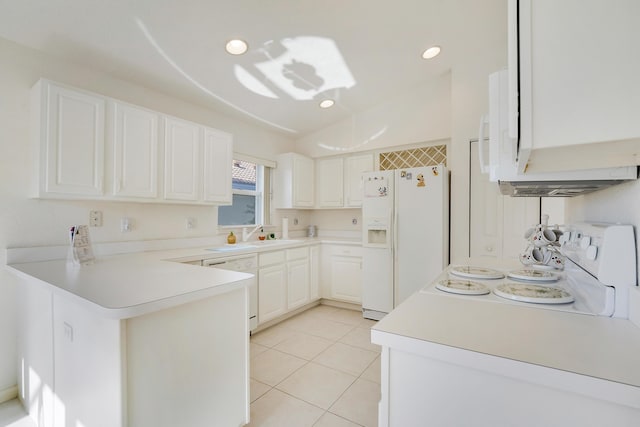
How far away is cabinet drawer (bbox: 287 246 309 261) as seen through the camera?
3.37 m

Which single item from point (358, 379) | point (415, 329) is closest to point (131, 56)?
point (415, 329)

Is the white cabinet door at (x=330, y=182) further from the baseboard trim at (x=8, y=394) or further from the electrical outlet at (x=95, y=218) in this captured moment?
the baseboard trim at (x=8, y=394)

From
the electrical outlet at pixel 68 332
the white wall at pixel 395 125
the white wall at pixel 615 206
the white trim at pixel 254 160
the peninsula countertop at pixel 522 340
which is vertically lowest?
the electrical outlet at pixel 68 332

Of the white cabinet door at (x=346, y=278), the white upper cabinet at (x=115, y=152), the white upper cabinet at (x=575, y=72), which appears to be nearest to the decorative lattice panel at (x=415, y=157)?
the white cabinet door at (x=346, y=278)

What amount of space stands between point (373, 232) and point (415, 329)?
273 cm

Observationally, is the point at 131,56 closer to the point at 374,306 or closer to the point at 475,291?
the point at 475,291

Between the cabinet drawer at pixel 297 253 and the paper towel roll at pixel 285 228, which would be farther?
the paper towel roll at pixel 285 228

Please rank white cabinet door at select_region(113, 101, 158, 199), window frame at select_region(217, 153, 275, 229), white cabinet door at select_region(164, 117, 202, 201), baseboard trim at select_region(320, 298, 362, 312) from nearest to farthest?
white cabinet door at select_region(113, 101, 158, 199) < white cabinet door at select_region(164, 117, 202, 201) < baseboard trim at select_region(320, 298, 362, 312) < window frame at select_region(217, 153, 275, 229)

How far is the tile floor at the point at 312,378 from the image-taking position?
1.72 meters

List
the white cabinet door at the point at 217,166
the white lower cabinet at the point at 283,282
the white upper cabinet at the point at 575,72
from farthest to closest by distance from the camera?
the white lower cabinet at the point at 283,282 → the white cabinet door at the point at 217,166 → the white upper cabinet at the point at 575,72

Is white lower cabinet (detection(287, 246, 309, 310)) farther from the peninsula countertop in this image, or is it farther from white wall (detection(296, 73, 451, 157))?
the peninsula countertop

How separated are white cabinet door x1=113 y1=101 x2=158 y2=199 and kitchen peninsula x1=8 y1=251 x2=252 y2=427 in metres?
0.72

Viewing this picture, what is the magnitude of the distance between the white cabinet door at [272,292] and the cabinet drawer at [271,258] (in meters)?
0.05

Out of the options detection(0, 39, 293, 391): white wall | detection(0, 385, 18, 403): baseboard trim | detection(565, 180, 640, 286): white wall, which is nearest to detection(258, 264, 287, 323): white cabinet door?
detection(0, 39, 293, 391): white wall
